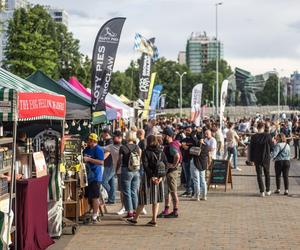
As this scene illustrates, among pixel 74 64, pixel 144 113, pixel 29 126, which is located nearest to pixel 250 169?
pixel 144 113

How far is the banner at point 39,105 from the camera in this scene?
721cm

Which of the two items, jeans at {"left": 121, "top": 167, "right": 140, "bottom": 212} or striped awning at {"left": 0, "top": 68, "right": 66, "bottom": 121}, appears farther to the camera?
jeans at {"left": 121, "top": 167, "right": 140, "bottom": 212}

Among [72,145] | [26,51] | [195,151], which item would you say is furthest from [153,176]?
[26,51]

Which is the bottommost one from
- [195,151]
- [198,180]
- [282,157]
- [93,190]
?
[93,190]

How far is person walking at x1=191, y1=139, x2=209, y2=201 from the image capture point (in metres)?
13.6

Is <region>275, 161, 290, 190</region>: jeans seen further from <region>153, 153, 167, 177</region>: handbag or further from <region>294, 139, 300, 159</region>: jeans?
<region>294, 139, 300, 159</region>: jeans

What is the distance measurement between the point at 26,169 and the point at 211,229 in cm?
351

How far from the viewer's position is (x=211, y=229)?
1041cm

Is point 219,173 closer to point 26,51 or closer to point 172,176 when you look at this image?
point 172,176

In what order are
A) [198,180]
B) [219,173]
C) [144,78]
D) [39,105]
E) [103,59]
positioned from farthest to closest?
[144,78], [219,173], [198,180], [103,59], [39,105]

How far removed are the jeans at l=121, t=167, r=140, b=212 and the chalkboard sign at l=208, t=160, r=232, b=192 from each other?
473cm

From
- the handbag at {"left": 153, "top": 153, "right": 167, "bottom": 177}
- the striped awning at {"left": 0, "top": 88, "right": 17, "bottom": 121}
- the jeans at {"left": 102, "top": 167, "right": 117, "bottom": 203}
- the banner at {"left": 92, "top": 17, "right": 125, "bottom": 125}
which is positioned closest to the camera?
the striped awning at {"left": 0, "top": 88, "right": 17, "bottom": 121}

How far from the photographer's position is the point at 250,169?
21922 millimetres

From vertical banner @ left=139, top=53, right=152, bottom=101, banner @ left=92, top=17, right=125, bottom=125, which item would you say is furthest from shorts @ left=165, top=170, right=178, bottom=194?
vertical banner @ left=139, top=53, right=152, bottom=101
